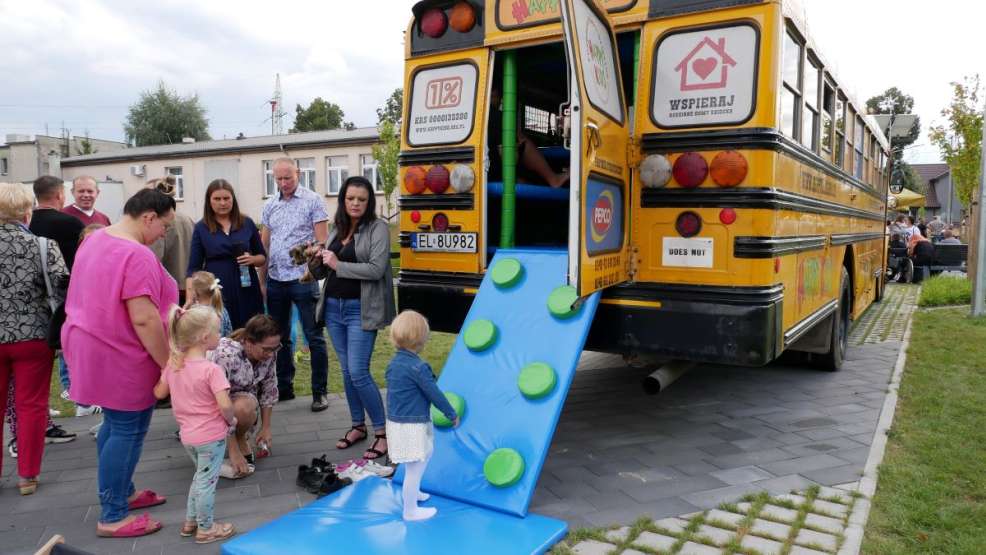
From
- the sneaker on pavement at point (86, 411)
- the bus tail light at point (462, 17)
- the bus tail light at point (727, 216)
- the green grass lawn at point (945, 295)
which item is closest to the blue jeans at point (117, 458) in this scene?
the sneaker on pavement at point (86, 411)

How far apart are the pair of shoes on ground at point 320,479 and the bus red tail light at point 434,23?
2.75 metres

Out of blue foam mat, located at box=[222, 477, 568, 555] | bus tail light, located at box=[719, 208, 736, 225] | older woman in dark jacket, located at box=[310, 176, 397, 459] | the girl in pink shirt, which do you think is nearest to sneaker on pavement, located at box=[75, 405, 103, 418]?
older woman in dark jacket, located at box=[310, 176, 397, 459]

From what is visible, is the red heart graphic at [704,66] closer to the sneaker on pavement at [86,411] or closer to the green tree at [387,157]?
the sneaker on pavement at [86,411]

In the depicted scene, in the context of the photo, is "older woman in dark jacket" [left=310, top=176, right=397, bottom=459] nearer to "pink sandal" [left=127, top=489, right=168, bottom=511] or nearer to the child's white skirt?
the child's white skirt

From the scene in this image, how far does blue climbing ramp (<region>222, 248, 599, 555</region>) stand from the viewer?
299 cm

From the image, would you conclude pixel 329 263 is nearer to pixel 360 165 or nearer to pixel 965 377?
pixel 965 377

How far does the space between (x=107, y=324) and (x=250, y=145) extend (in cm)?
2745

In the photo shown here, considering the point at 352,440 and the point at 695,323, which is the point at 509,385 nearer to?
the point at 695,323

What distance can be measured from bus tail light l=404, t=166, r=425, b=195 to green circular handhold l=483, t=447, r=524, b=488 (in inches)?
76.4

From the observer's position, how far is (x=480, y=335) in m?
3.91

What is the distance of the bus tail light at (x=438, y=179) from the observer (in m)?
4.48

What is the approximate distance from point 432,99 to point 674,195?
176 cm

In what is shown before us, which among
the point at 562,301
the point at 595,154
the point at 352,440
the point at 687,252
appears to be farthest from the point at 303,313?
the point at 687,252

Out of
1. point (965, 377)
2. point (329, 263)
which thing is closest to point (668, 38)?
point (329, 263)
